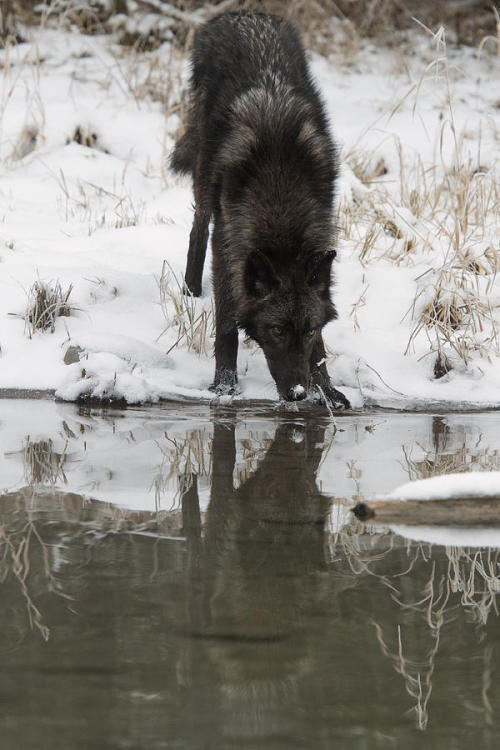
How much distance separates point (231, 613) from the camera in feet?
6.29

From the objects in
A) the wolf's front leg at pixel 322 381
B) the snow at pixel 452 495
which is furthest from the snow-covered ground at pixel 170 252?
the snow at pixel 452 495

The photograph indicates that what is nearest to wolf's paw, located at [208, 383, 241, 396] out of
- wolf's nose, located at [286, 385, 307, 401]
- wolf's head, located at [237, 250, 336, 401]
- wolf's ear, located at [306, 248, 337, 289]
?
wolf's head, located at [237, 250, 336, 401]

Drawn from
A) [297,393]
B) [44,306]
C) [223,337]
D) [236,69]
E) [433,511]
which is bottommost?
[433,511]

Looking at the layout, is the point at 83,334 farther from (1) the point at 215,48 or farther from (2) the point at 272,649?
(2) the point at 272,649

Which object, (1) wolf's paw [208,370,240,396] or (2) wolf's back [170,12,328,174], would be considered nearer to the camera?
(1) wolf's paw [208,370,240,396]

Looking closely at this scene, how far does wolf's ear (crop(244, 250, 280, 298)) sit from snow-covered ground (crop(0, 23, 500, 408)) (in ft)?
2.20

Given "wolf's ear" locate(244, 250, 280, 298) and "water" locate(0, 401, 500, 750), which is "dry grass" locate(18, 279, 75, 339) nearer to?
"wolf's ear" locate(244, 250, 280, 298)

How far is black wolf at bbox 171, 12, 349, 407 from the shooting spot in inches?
181

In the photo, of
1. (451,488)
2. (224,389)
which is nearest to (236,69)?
(224,389)

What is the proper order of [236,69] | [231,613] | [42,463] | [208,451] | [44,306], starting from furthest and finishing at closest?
[44,306]
[236,69]
[208,451]
[42,463]
[231,613]

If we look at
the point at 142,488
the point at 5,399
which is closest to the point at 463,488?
the point at 142,488

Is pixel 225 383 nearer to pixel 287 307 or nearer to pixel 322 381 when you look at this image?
pixel 322 381

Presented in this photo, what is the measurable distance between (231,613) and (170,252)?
517cm

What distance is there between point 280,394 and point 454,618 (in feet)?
8.84
